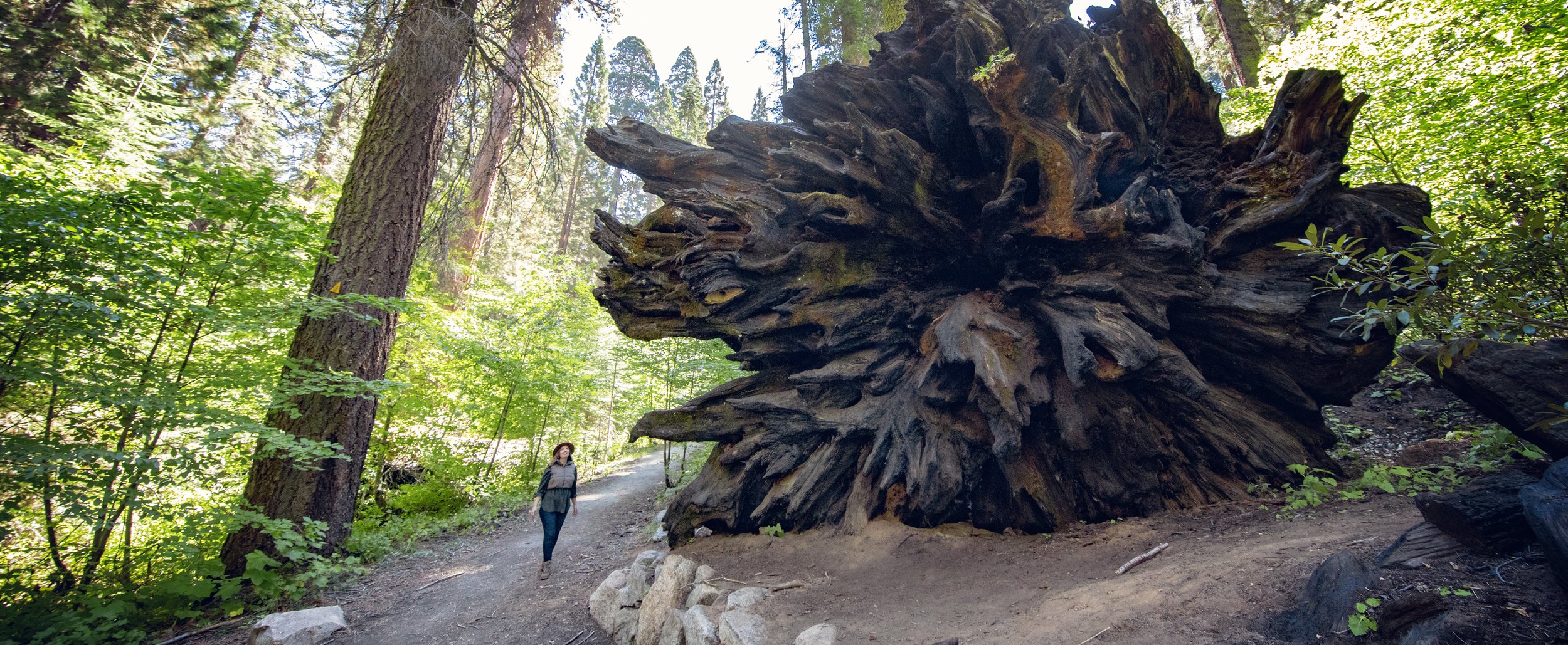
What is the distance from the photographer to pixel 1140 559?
380 cm

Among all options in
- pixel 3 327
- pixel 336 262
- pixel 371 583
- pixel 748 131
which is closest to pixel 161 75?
pixel 336 262

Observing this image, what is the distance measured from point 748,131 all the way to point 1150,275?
4.89 metres

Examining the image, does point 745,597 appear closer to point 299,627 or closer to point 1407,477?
point 299,627

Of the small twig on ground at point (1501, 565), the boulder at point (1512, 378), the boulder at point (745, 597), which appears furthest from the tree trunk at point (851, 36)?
the small twig on ground at point (1501, 565)

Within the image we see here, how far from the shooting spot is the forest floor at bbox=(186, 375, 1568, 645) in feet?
7.54

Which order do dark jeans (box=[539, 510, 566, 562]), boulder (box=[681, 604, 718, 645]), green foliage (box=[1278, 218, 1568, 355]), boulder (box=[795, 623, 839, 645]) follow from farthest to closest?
dark jeans (box=[539, 510, 566, 562]) < boulder (box=[681, 604, 718, 645]) < boulder (box=[795, 623, 839, 645]) < green foliage (box=[1278, 218, 1568, 355])

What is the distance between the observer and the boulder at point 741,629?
368 centimetres

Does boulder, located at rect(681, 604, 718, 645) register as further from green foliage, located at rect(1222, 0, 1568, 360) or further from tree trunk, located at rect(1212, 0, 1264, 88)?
tree trunk, located at rect(1212, 0, 1264, 88)

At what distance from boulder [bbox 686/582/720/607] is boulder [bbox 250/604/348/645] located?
317 cm

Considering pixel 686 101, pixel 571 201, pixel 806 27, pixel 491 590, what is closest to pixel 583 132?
pixel 571 201

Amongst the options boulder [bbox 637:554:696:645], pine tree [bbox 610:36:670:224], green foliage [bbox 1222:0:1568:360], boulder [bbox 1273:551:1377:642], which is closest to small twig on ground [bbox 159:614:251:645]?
boulder [bbox 637:554:696:645]

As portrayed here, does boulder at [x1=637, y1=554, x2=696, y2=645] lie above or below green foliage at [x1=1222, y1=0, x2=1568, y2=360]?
below

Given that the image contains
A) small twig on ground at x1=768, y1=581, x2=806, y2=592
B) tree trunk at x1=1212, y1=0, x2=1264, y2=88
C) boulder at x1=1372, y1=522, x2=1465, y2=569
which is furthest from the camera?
tree trunk at x1=1212, y1=0, x2=1264, y2=88

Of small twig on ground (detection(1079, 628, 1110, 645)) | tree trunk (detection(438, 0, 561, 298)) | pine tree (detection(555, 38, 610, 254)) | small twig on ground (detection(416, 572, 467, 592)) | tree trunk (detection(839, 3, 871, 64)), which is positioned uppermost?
pine tree (detection(555, 38, 610, 254))
